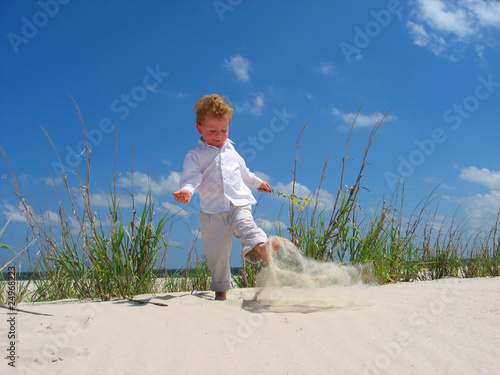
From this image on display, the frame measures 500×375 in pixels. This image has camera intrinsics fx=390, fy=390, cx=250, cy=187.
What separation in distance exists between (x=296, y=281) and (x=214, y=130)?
1312 millimetres

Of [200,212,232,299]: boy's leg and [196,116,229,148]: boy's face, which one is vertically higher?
[196,116,229,148]: boy's face

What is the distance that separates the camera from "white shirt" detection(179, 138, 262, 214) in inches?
117

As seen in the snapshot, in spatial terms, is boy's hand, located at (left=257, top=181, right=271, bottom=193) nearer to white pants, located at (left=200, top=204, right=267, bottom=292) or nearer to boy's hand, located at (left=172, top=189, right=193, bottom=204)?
white pants, located at (left=200, top=204, right=267, bottom=292)

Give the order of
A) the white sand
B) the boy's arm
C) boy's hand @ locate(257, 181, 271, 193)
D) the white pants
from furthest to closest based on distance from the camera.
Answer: boy's hand @ locate(257, 181, 271, 193) → the white pants → the boy's arm → the white sand

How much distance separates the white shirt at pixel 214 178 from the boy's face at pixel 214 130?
0.05 metres

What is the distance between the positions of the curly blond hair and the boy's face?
34mm

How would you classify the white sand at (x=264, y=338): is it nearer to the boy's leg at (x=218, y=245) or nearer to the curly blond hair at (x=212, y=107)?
the boy's leg at (x=218, y=245)

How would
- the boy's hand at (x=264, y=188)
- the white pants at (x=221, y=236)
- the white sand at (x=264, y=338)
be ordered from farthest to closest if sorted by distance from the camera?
1. the boy's hand at (x=264, y=188)
2. the white pants at (x=221, y=236)
3. the white sand at (x=264, y=338)

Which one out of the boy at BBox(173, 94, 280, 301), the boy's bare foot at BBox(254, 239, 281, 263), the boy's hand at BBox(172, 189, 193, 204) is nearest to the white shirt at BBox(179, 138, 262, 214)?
the boy at BBox(173, 94, 280, 301)

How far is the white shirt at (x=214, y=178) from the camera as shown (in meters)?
2.97

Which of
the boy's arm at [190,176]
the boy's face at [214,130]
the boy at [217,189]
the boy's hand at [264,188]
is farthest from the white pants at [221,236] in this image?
the boy's face at [214,130]

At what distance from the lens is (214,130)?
3080mm

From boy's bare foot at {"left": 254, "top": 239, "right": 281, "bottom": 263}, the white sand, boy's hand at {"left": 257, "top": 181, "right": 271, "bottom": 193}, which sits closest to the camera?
the white sand

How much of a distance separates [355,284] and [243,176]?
4.19 feet
